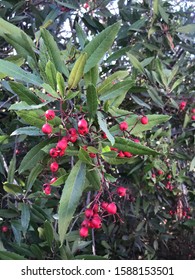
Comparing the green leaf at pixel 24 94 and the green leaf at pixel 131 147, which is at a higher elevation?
the green leaf at pixel 24 94

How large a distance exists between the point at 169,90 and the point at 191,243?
5.96 feet

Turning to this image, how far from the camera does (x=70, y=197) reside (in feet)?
4.24

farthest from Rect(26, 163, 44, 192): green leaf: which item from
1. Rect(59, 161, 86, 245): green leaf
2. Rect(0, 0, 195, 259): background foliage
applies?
Rect(59, 161, 86, 245): green leaf

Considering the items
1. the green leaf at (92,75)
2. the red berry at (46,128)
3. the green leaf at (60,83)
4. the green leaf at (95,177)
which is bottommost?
the green leaf at (95,177)

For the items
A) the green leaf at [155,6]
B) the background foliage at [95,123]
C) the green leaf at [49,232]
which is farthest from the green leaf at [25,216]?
the green leaf at [155,6]

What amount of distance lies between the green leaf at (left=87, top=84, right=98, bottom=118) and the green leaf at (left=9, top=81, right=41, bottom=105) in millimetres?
184

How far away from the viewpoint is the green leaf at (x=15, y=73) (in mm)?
1308

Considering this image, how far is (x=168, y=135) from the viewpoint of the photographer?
235 centimetres

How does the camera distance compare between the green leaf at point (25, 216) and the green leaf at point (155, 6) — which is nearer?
the green leaf at point (25, 216)

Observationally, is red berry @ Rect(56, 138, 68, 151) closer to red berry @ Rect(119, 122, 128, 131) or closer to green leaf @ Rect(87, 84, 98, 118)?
green leaf @ Rect(87, 84, 98, 118)

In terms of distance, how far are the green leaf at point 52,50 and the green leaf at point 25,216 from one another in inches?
29.0

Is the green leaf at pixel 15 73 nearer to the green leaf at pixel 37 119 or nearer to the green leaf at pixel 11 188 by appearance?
the green leaf at pixel 37 119

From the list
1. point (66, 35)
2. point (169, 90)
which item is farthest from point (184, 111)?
point (66, 35)

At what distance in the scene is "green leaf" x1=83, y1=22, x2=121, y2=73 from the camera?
1376mm
